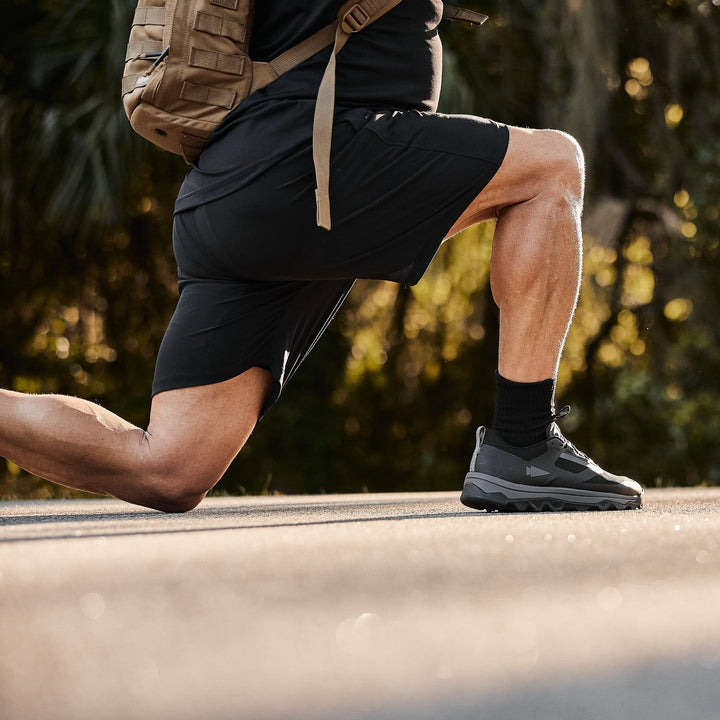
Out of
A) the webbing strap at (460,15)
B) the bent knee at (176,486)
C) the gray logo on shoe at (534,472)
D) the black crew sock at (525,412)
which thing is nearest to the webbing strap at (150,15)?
the webbing strap at (460,15)

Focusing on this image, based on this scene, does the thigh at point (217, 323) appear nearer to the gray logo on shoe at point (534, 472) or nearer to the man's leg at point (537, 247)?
the man's leg at point (537, 247)

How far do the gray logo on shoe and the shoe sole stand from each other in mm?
24

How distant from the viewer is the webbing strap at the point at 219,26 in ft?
7.72

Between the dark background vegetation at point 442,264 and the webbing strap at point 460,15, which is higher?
the webbing strap at point 460,15

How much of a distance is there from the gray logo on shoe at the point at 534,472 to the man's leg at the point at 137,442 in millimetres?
590

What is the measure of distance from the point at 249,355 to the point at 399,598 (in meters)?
1.57

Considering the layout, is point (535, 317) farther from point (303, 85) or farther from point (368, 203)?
point (303, 85)

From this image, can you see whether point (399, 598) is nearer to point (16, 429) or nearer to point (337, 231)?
point (337, 231)

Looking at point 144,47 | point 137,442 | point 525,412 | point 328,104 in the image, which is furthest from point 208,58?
point 525,412

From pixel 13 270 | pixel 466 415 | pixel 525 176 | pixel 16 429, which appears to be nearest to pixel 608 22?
pixel 466 415

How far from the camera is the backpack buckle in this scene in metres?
2.35

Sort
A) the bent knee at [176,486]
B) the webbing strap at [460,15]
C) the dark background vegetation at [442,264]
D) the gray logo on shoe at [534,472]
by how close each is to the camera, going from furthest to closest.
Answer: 1. the dark background vegetation at [442,264]
2. the webbing strap at [460,15]
3. the bent knee at [176,486]
4. the gray logo on shoe at [534,472]

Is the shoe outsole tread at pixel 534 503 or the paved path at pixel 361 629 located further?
the shoe outsole tread at pixel 534 503

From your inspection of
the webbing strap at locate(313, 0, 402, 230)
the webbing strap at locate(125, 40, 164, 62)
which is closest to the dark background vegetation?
the webbing strap at locate(125, 40, 164, 62)
